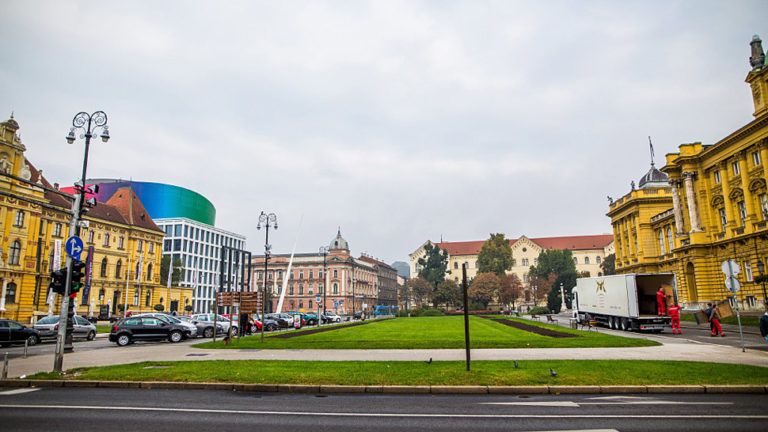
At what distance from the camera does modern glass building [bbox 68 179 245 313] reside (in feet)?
354

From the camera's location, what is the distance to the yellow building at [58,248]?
4881cm

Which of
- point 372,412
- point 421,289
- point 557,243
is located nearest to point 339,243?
point 421,289

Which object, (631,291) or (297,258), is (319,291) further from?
(631,291)

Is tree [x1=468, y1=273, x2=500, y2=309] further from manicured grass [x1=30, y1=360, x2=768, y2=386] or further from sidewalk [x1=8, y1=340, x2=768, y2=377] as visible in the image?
manicured grass [x1=30, y1=360, x2=768, y2=386]

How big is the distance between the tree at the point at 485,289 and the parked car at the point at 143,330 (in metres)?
70.1

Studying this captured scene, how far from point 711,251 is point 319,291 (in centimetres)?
8331

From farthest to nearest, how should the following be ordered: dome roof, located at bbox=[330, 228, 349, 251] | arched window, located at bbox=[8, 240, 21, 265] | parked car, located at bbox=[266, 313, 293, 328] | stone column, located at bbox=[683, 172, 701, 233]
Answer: dome roof, located at bbox=[330, 228, 349, 251]
stone column, located at bbox=[683, 172, 701, 233]
arched window, located at bbox=[8, 240, 21, 265]
parked car, located at bbox=[266, 313, 293, 328]

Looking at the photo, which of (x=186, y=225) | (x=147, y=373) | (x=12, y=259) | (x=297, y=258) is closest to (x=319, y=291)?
(x=297, y=258)

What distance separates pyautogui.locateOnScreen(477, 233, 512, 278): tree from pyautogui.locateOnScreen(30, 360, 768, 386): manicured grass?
323 ft

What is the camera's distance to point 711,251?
48.8 metres

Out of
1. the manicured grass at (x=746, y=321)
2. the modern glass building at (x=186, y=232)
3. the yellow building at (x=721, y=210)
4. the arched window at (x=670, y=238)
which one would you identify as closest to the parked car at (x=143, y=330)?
the manicured grass at (x=746, y=321)

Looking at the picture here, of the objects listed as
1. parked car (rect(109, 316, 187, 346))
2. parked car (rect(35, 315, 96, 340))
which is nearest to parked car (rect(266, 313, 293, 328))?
parked car (rect(109, 316, 187, 346))

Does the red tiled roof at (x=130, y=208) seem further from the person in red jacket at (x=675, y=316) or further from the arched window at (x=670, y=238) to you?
the arched window at (x=670, y=238)

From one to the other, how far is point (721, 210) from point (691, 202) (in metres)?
2.94
